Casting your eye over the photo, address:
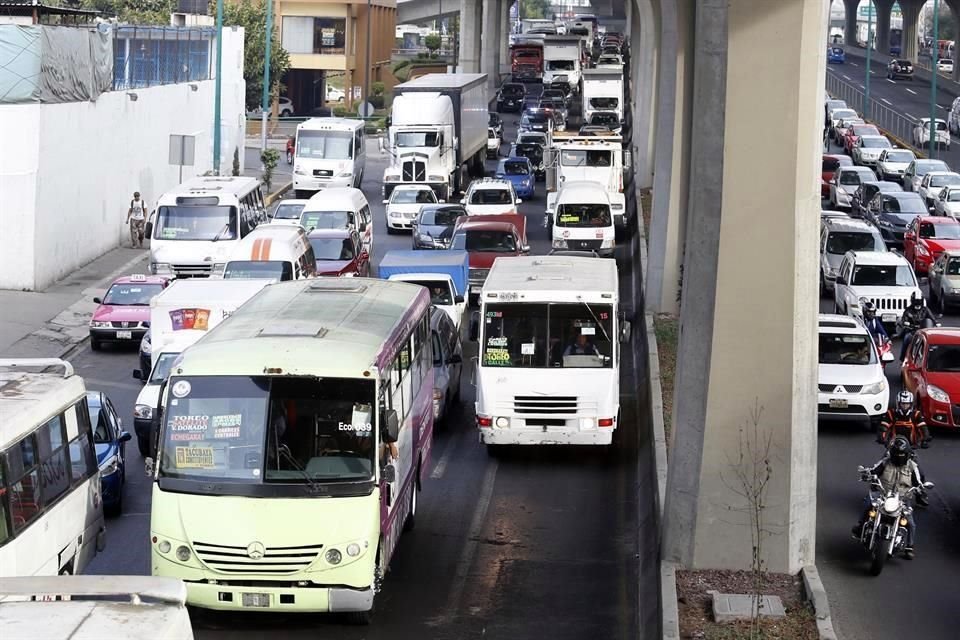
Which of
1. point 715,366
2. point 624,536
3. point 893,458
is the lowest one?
point 624,536

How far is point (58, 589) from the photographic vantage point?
26.9 feet

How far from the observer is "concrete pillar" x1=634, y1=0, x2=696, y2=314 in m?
31.9

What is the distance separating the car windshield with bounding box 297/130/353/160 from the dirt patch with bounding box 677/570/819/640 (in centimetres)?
3941

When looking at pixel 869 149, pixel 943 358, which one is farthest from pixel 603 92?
pixel 943 358

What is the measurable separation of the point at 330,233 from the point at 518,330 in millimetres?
15171

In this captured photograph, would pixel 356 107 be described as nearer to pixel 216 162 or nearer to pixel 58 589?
pixel 216 162

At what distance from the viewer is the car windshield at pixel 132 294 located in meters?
30.0

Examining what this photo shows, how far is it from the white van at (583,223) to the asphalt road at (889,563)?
18.2m

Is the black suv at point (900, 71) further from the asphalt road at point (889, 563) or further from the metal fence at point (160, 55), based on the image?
the asphalt road at point (889, 563)

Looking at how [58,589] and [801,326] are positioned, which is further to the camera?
[801,326]

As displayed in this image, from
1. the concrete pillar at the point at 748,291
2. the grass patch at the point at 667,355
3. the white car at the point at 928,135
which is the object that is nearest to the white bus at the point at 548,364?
the grass patch at the point at 667,355

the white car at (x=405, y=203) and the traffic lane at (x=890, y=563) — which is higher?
the white car at (x=405, y=203)

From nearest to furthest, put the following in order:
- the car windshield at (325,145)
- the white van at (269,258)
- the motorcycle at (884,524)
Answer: the motorcycle at (884,524) < the white van at (269,258) < the car windshield at (325,145)

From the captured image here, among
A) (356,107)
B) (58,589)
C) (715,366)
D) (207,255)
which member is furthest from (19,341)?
(356,107)
